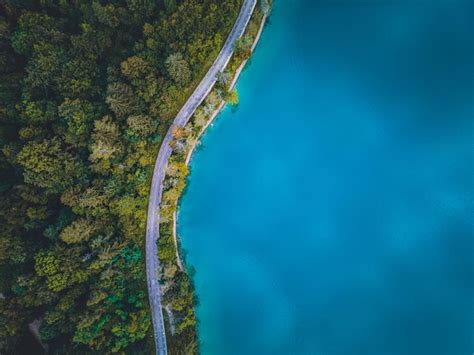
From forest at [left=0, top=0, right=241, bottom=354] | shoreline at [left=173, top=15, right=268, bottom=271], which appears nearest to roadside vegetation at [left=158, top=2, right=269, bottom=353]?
shoreline at [left=173, top=15, right=268, bottom=271]

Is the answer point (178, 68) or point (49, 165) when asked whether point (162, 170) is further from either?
point (178, 68)

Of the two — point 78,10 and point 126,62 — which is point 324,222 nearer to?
point 126,62

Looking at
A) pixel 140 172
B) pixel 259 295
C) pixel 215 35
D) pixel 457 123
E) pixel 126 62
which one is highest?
pixel 457 123

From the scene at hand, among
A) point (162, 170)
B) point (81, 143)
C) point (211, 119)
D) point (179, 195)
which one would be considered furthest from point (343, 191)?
point (81, 143)

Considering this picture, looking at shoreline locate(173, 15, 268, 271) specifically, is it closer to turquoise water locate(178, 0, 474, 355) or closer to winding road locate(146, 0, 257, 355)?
turquoise water locate(178, 0, 474, 355)

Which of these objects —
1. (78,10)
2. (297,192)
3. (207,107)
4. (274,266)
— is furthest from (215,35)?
(274,266)

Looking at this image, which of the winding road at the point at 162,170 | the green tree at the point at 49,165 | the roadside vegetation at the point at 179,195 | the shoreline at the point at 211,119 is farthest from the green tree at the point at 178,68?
the green tree at the point at 49,165
